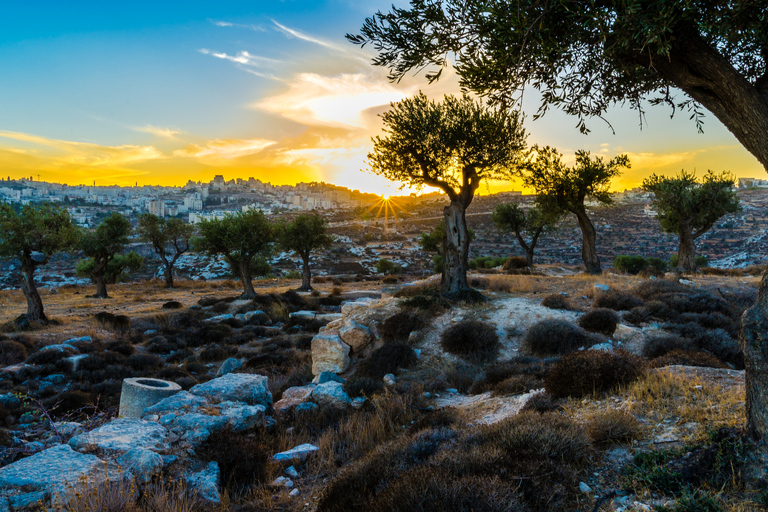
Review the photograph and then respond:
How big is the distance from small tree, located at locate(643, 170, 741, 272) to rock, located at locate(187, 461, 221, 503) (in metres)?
34.8

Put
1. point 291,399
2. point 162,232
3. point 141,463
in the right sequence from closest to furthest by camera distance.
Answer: point 141,463 → point 291,399 → point 162,232

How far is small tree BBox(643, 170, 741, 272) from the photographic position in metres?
29.1

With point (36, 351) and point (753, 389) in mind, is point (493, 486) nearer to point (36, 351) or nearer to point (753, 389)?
point (753, 389)

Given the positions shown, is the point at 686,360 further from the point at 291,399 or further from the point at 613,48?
the point at 291,399

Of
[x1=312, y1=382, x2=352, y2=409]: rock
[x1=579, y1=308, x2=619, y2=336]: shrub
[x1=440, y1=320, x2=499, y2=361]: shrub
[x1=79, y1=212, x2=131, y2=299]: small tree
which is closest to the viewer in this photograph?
[x1=312, y1=382, x2=352, y2=409]: rock

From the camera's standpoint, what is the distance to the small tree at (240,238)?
33.5 meters

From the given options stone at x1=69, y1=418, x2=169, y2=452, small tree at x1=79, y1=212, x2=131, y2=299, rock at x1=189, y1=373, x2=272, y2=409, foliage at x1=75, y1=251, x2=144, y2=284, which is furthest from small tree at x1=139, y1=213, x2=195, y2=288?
stone at x1=69, y1=418, x2=169, y2=452

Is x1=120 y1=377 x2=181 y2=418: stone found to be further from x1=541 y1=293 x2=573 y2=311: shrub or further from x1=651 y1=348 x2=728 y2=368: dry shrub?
x1=541 y1=293 x2=573 y2=311: shrub

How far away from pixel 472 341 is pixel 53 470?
1139 cm

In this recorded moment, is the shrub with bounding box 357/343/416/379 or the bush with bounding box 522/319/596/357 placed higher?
the bush with bounding box 522/319/596/357

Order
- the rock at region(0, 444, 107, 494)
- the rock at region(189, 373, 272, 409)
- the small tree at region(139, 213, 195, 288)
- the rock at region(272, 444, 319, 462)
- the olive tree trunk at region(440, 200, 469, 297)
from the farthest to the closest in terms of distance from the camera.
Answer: the small tree at region(139, 213, 195, 288) → the olive tree trunk at region(440, 200, 469, 297) → the rock at region(189, 373, 272, 409) → the rock at region(272, 444, 319, 462) → the rock at region(0, 444, 107, 494)

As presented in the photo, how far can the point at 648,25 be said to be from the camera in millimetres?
4043

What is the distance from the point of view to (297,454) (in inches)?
237

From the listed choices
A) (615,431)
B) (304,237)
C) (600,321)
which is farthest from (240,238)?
(615,431)
